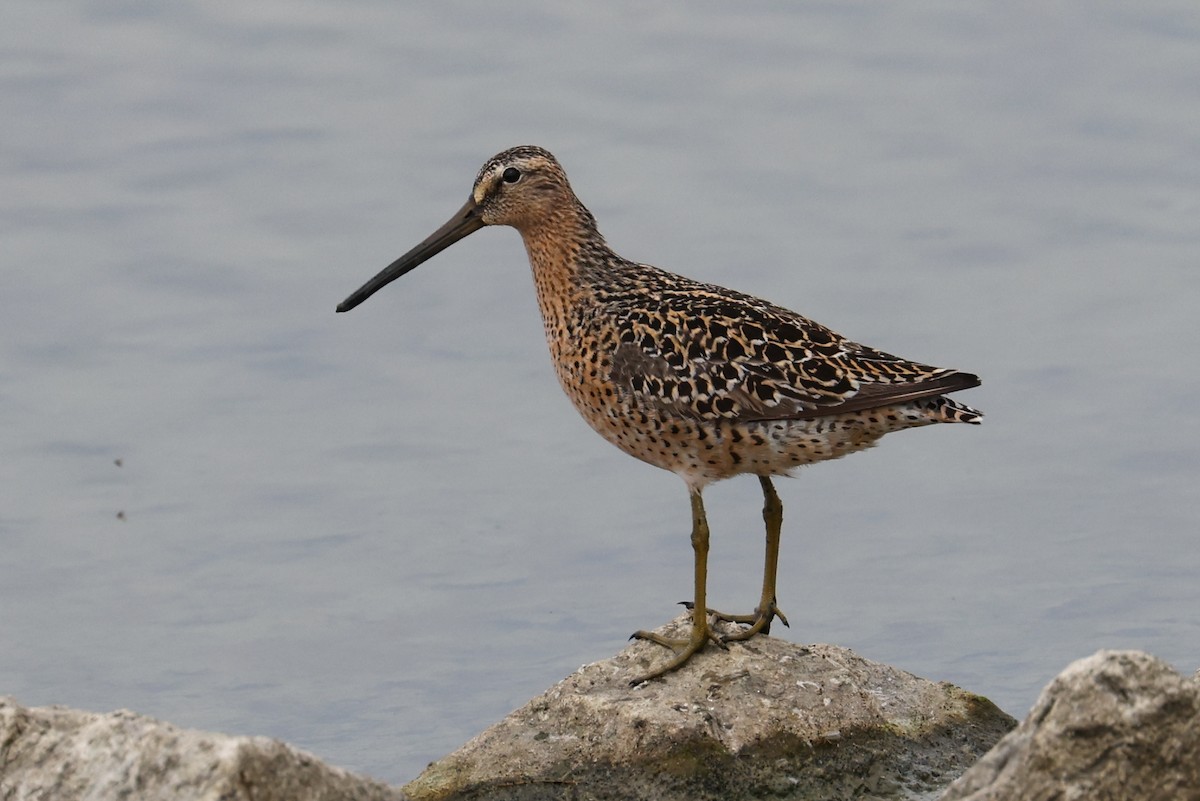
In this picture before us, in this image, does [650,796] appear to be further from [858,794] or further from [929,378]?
[929,378]

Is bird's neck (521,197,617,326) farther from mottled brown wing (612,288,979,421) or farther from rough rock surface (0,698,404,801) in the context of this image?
rough rock surface (0,698,404,801)

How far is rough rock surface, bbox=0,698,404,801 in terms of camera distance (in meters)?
5.17

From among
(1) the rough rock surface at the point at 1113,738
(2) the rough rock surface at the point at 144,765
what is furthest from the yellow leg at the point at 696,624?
(1) the rough rock surface at the point at 1113,738

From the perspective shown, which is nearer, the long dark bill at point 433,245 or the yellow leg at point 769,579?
the yellow leg at point 769,579

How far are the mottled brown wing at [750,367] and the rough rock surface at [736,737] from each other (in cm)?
105

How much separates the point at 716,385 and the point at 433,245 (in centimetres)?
214

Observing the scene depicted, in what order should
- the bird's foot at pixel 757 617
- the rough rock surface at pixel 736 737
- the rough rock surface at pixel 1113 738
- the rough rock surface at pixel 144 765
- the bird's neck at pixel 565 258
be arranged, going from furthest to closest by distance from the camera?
the bird's neck at pixel 565 258, the bird's foot at pixel 757 617, the rough rock surface at pixel 736 737, the rough rock surface at pixel 1113 738, the rough rock surface at pixel 144 765

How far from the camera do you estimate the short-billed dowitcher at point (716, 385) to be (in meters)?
8.15

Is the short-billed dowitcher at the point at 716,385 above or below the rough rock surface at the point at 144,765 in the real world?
above

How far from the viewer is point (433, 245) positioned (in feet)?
32.0

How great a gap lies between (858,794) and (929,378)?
1835 millimetres

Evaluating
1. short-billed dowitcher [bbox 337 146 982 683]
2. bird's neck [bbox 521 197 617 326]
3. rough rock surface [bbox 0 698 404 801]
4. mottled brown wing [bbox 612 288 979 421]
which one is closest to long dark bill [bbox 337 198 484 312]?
bird's neck [bbox 521 197 617 326]

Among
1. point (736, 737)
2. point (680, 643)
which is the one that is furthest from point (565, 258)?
point (736, 737)

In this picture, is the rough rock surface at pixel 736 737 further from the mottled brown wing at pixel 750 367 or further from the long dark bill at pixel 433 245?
the long dark bill at pixel 433 245
